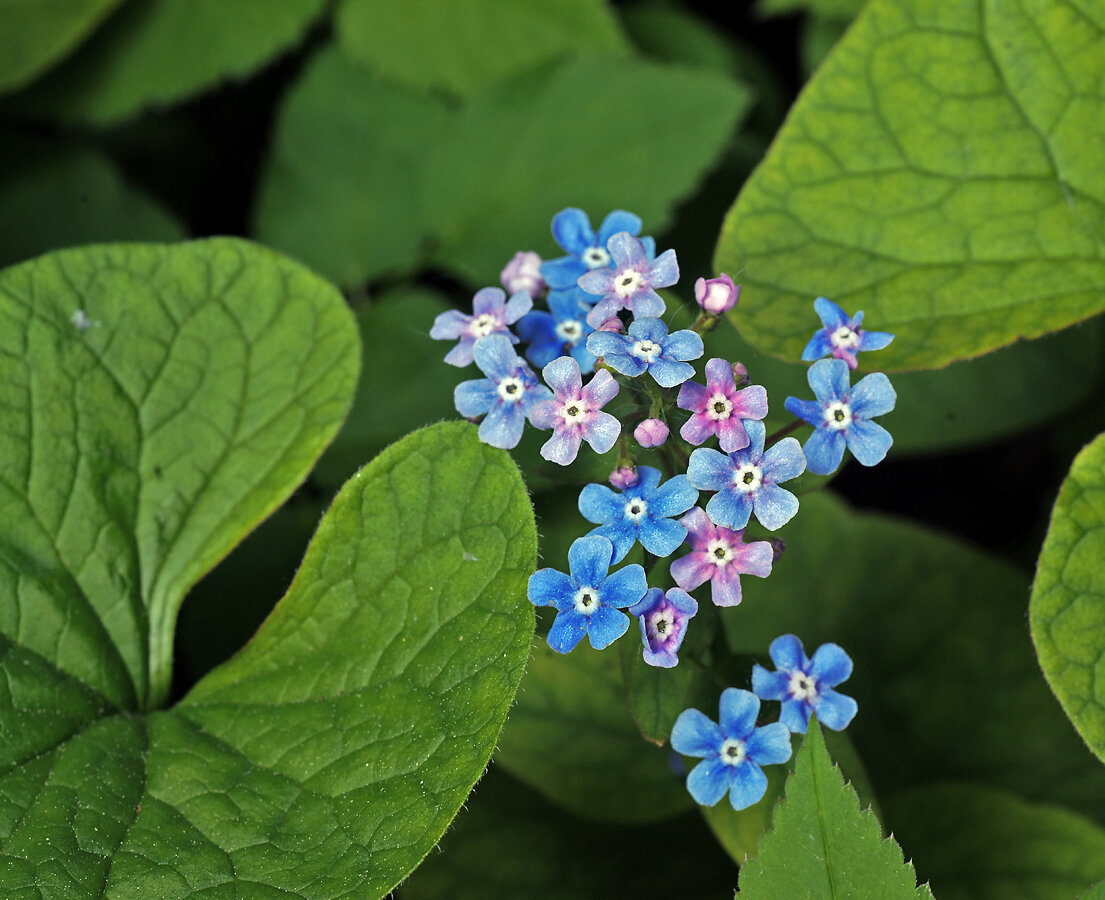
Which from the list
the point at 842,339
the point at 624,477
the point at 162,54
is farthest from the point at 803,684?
the point at 162,54

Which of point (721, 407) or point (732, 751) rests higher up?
point (721, 407)

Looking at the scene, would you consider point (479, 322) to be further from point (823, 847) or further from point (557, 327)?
point (823, 847)

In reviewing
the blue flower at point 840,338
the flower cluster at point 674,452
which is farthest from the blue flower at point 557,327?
the blue flower at point 840,338

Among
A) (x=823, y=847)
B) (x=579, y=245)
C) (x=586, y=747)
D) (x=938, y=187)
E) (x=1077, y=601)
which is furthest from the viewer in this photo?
(x=586, y=747)

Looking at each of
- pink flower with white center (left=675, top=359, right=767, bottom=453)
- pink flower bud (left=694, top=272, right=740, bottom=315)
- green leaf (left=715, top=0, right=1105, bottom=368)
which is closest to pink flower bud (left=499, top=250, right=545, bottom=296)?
pink flower bud (left=694, top=272, right=740, bottom=315)

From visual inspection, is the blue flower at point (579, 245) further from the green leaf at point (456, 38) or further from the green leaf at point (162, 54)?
the green leaf at point (162, 54)

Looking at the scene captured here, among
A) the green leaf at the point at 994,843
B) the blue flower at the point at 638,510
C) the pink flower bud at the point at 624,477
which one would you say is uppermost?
the pink flower bud at the point at 624,477

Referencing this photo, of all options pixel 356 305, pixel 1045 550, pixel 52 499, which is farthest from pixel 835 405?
pixel 356 305
